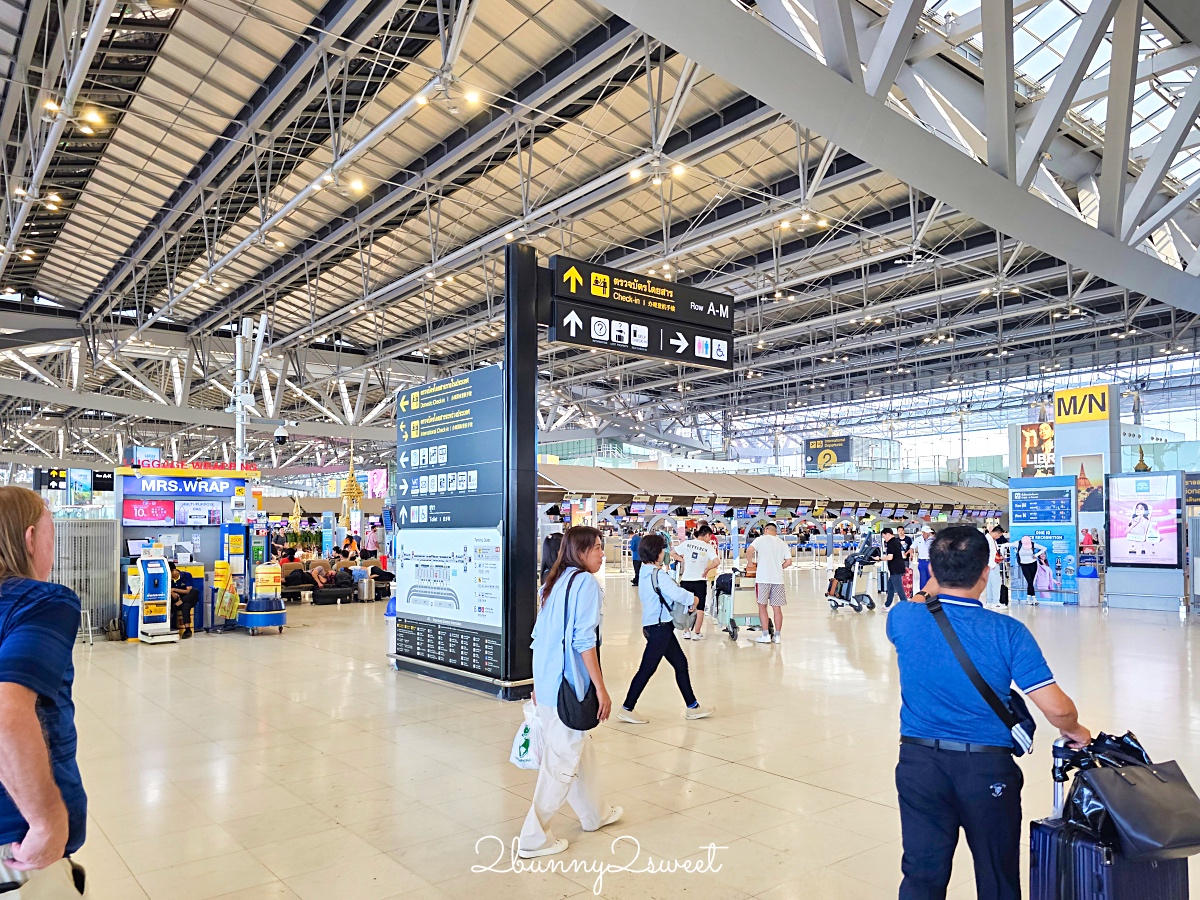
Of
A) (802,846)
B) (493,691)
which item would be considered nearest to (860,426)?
(493,691)

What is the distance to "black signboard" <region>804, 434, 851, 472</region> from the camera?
36.6 m

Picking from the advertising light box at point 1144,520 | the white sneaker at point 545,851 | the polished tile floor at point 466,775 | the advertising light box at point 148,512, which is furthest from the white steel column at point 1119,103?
the advertising light box at point 148,512

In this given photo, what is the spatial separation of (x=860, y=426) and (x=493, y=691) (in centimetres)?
4094

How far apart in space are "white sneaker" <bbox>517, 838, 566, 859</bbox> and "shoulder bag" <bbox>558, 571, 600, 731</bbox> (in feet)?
1.99

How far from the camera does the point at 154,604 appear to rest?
11977 mm

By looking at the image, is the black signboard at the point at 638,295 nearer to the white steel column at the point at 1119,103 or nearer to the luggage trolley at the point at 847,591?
the white steel column at the point at 1119,103

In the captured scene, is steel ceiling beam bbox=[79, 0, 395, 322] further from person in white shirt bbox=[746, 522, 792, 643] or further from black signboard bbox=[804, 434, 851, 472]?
black signboard bbox=[804, 434, 851, 472]

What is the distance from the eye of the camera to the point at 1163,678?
27.6 ft

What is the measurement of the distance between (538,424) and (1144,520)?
38.5 ft

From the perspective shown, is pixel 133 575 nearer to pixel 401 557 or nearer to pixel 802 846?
pixel 401 557

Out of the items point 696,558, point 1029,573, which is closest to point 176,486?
point 696,558

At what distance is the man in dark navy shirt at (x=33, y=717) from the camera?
1.71 m

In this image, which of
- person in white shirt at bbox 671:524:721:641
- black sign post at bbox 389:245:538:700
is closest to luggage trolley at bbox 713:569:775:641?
person in white shirt at bbox 671:524:721:641

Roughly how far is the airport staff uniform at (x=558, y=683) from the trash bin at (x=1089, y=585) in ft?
52.8
